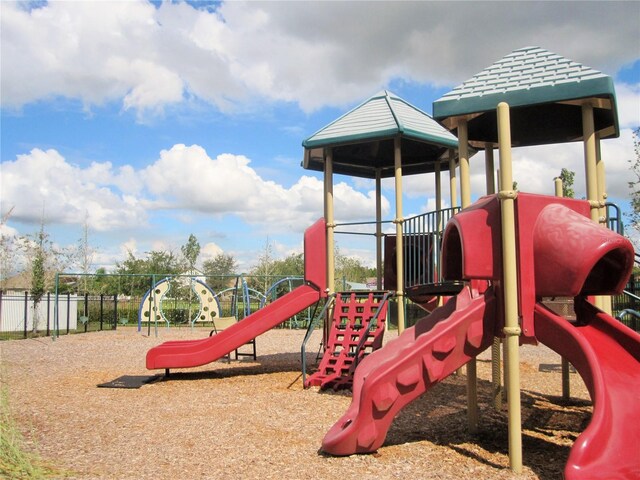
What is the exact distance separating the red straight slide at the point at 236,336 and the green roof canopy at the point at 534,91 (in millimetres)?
4434

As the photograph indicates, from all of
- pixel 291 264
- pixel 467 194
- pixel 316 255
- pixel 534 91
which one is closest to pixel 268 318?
pixel 316 255

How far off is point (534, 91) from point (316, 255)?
16.7 ft

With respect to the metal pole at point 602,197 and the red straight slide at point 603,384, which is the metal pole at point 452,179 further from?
the red straight slide at point 603,384

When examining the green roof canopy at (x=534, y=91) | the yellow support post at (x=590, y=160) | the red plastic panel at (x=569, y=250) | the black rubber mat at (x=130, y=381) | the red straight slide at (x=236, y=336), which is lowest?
the black rubber mat at (x=130, y=381)

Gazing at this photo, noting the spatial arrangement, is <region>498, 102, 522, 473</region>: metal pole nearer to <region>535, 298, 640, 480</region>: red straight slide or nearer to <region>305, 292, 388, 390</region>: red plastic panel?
<region>535, 298, 640, 480</region>: red straight slide

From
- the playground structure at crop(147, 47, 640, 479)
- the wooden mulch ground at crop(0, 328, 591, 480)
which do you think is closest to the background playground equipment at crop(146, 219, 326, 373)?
the wooden mulch ground at crop(0, 328, 591, 480)

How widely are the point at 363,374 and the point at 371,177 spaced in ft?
24.9

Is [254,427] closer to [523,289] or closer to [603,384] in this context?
[523,289]

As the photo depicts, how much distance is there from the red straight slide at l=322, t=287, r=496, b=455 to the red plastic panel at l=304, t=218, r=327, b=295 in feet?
16.6

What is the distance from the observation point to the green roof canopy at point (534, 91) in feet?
19.2

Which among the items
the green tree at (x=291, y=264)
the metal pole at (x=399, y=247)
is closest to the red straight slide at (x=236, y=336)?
the metal pole at (x=399, y=247)

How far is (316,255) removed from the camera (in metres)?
9.98

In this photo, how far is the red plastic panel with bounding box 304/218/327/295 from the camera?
32.6 feet

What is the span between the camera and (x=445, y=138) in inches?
374
